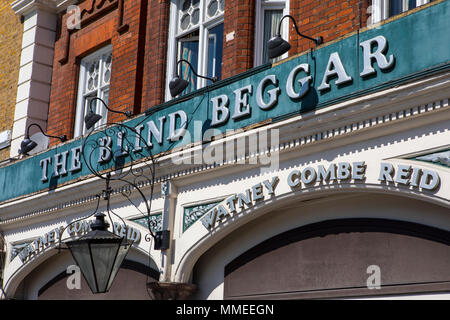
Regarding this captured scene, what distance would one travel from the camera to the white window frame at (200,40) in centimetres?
1023

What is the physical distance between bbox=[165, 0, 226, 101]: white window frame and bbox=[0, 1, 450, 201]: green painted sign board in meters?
0.87

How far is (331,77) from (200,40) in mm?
3277

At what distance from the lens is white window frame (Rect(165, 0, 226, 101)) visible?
33.6 ft

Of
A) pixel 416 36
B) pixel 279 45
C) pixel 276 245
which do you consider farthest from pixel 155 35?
pixel 416 36

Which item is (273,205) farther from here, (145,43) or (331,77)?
(145,43)

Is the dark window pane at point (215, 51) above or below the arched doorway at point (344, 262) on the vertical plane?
above

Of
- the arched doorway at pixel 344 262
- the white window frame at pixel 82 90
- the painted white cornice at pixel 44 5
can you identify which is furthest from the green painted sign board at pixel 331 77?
the painted white cornice at pixel 44 5

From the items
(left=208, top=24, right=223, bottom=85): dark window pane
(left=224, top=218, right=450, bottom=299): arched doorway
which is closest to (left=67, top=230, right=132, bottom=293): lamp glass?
(left=224, top=218, right=450, bottom=299): arched doorway

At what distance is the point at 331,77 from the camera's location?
7.55 metres

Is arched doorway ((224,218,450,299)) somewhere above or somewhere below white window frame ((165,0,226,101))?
below

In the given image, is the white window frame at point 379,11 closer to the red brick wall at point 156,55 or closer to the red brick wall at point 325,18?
the red brick wall at point 325,18

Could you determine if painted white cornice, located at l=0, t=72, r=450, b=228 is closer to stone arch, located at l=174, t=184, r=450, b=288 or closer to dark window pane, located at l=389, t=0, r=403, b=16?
stone arch, located at l=174, t=184, r=450, b=288

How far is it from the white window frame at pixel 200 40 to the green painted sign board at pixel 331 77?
0.87 meters

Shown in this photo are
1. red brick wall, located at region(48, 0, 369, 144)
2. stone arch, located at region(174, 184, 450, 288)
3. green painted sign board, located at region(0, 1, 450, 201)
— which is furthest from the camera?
red brick wall, located at region(48, 0, 369, 144)
